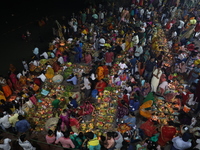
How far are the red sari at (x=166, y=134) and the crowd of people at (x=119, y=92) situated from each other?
1.3 inches

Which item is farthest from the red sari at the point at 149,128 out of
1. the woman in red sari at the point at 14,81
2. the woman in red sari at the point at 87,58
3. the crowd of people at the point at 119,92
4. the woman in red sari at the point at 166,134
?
the woman in red sari at the point at 14,81

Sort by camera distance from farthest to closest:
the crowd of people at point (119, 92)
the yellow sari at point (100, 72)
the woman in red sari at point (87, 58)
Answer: the woman in red sari at point (87, 58)
the yellow sari at point (100, 72)
the crowd of people at point (119, 92)

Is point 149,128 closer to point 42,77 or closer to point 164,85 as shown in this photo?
point 164,85

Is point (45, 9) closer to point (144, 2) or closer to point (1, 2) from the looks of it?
point (1, 2)

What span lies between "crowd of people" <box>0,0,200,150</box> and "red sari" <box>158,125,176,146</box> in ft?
0.11

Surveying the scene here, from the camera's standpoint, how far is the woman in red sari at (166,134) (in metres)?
5.95

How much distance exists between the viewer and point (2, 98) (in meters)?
8.11

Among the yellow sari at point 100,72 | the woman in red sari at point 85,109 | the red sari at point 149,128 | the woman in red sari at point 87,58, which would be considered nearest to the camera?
the red sari at point 149,128

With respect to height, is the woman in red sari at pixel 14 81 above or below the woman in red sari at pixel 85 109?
above

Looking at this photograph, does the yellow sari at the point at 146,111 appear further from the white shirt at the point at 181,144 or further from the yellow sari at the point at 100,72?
the yellow sari at the point at 100,72

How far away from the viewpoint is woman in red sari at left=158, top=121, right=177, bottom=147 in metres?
5.95

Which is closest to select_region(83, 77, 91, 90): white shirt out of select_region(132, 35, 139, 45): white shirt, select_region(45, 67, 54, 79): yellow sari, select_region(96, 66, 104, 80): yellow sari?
select_region(96, 66, 104, 80): yellow sari

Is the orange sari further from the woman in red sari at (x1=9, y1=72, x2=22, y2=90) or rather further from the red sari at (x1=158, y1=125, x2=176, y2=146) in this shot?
the red sari at (x1=158, y1=125, x2=176, y2=146)

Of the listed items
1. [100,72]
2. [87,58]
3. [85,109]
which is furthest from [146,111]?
[87,58]
